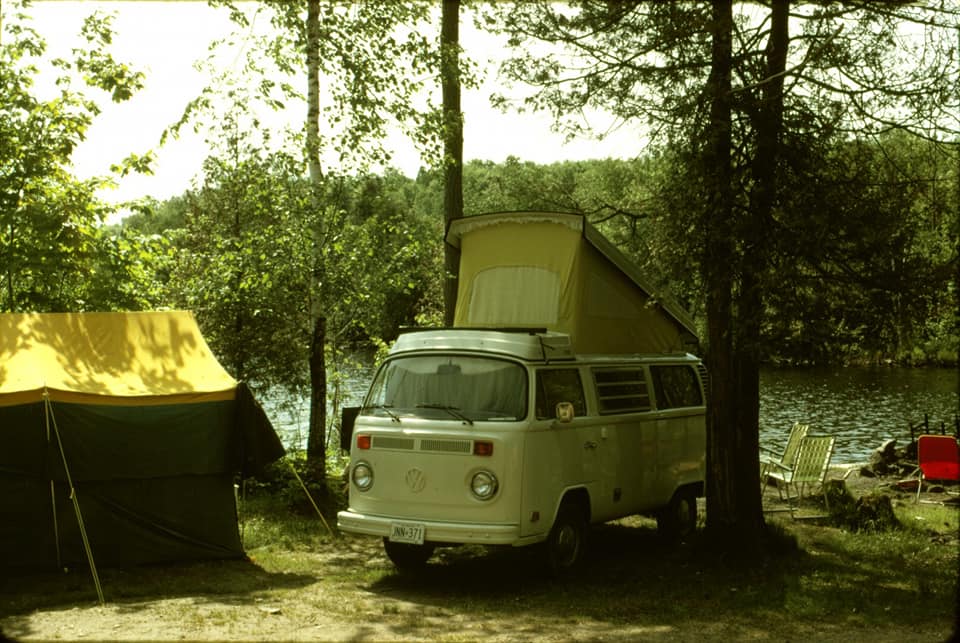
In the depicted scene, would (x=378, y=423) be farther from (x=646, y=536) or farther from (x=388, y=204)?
(x=388, y=204)

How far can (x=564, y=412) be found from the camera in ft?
34.6

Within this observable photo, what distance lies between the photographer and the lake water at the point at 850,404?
95.2 feet

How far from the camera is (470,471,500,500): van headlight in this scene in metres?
9.98

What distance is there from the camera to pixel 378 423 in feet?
34.9

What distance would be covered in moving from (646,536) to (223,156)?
8812 millimetres

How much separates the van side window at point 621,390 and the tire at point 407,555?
2569mm

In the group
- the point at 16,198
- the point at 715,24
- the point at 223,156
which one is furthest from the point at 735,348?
the point at 16,198

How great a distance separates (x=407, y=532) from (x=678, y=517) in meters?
4.74

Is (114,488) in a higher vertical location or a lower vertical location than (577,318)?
lower

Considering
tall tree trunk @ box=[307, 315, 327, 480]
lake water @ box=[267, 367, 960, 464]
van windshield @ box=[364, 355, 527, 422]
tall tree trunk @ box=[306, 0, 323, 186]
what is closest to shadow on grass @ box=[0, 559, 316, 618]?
van windshield @ box=[364, 355, 527, 422]

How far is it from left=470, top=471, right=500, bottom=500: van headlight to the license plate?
25.7 inches

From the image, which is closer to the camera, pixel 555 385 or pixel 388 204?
pixel 555 385

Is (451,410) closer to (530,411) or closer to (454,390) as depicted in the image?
(454,390)

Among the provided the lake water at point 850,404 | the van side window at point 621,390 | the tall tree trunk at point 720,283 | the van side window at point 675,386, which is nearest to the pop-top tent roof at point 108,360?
the van side window at point 621,390
